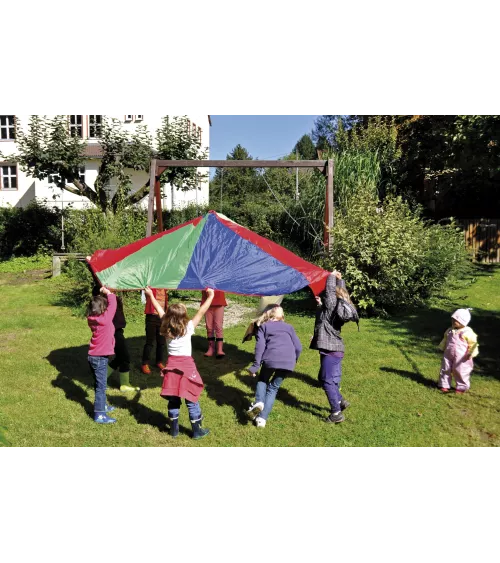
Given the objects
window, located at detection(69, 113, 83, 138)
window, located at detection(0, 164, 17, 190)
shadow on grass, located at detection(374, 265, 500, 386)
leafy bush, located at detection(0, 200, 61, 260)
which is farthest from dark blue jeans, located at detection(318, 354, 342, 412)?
window, located at detection(0, 164, 17, 190)

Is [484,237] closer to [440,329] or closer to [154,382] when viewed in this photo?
[440,329]

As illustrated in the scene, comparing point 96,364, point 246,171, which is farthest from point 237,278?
point 246,171

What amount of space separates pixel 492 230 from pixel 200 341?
12654mm

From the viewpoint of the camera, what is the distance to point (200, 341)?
10.0m

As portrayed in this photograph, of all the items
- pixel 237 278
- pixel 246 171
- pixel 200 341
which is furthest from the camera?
pixel 246 171

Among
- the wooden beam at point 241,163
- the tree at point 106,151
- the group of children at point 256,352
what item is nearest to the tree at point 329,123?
the tree at point 106,151

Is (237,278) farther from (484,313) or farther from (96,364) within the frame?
(484,313)

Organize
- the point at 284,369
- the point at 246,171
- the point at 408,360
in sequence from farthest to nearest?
1. the point at 246,171
2. the point at 408,360
3. the point at 284,369

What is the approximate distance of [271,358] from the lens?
20.2ft

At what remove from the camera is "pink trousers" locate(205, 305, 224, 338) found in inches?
340

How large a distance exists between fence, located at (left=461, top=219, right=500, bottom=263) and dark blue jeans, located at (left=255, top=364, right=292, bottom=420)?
46.8 ft

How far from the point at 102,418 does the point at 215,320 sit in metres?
2.74

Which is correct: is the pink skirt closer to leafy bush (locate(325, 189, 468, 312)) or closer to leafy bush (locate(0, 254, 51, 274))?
leafy bush (locate(325, 189, 468, 312))

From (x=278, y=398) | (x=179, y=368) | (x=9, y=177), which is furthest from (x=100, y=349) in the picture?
(x=9, y=177)
